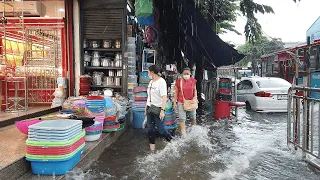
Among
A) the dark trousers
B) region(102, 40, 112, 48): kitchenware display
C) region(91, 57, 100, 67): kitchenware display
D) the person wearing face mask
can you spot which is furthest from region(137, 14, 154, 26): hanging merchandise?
the dark trousers

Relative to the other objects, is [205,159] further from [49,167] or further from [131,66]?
[131,66]

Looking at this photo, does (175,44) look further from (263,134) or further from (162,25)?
(263,134)

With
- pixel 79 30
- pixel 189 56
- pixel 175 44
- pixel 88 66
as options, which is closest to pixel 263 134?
pixel 189 56

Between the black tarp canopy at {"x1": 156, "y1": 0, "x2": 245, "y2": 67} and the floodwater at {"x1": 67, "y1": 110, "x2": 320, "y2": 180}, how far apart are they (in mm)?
3202

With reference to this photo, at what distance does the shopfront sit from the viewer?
28.7 ft

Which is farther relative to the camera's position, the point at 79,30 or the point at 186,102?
the point at 79,30

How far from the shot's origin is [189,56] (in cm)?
1066

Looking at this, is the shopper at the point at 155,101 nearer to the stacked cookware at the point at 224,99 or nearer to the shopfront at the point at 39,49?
the shopfront at the point at 39,49

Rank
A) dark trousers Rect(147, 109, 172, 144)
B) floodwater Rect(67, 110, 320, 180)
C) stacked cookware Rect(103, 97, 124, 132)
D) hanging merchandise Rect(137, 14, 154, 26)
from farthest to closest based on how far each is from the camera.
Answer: hanging merchandise Rect(137, 14, 154, 26)
stacked cookware Rect(103, 97, 124, 132)
dark trousers Rect(147, 109, 172, 144)
floodwater Rect(67, 110, 320, 180)

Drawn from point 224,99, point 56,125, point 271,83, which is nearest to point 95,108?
point 56,125

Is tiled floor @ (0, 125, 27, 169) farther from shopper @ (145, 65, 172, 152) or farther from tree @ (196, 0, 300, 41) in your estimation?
tree @ (196, 0, 300, 41)

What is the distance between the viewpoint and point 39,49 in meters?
9.30

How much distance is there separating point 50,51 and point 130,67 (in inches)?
112

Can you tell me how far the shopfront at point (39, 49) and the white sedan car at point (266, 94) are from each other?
7.85 m
